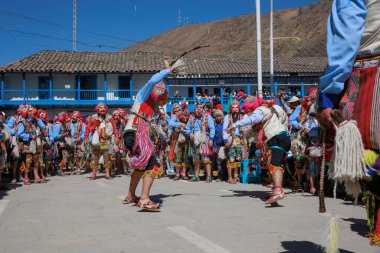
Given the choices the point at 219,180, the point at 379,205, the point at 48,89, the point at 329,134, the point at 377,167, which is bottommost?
the point at 219,180

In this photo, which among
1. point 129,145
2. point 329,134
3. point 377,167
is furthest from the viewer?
point 129,145

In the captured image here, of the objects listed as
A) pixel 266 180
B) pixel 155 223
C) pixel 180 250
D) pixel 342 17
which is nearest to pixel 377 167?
pixel 342 17

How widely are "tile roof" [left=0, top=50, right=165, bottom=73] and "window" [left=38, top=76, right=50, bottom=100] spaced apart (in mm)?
1268

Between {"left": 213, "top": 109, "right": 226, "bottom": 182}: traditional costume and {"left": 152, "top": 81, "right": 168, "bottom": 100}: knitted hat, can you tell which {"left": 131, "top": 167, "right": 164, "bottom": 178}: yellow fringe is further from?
{"left": 213, "top": 109, "right": 226, "bottom": 182}: traditional costume

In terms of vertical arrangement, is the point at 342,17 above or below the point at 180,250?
above

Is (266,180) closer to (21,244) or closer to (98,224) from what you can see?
(98,224)

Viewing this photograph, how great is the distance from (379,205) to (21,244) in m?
3.83

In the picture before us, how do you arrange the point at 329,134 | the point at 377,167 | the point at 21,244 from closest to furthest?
the point at 377,167 < the point at 329,134 < the point at 21,244

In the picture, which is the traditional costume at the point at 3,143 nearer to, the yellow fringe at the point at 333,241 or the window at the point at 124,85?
the yellow fringe at the point at 333,241

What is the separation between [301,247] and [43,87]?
118 ft

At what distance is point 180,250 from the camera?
4.57m

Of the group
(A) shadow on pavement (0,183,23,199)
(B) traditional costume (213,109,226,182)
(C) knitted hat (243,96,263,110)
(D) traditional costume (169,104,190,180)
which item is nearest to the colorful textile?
(C) knitted hat (243,96,263,110)

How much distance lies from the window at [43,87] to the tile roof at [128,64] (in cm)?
127

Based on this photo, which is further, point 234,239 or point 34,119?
point 34,119
